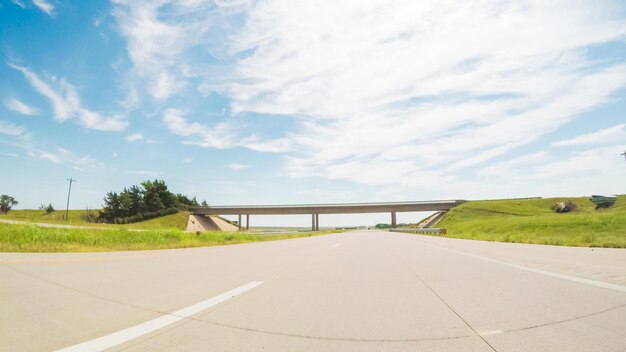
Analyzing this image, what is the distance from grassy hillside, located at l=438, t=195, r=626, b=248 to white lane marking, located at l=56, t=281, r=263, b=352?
57.5 ft

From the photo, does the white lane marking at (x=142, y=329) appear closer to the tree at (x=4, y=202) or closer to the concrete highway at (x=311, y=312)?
the concrete highway at (x=311, y=312)

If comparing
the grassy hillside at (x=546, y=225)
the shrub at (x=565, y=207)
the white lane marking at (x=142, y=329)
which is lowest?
the white lane marking at (x=142, y=329)

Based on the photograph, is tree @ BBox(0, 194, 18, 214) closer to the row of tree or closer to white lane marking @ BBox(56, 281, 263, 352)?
the row of tree

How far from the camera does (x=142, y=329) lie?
3361 mm

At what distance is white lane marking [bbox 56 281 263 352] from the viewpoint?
2.84 metres

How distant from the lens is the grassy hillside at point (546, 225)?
1964 centimetres

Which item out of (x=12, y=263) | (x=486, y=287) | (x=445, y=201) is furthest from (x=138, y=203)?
(x=486, y=287)

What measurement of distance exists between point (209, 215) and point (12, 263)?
322ft

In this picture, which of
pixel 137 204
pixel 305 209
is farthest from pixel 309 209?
pixel 137 204

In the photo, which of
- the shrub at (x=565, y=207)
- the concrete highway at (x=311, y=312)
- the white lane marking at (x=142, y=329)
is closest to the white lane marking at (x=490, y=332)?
the concrete highway at (x=311, y=312)

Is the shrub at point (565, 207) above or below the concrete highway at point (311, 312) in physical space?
above

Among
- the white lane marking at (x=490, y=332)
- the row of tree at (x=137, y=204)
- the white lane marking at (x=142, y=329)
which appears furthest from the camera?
the row of tree at (x=137, y=204)

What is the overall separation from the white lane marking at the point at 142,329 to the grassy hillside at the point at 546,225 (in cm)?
1753

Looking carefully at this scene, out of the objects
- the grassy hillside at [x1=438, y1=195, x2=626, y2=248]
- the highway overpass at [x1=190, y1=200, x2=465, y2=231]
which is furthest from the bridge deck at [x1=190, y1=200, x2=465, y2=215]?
the grassy hillside at [x1=438, y1=195, x2=626, y2=248]
